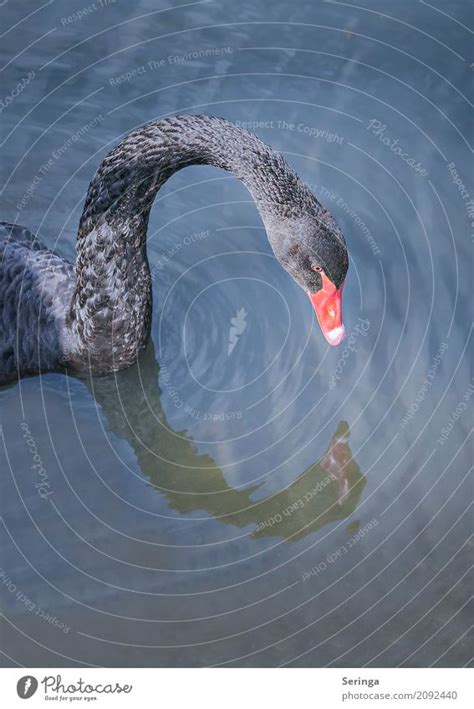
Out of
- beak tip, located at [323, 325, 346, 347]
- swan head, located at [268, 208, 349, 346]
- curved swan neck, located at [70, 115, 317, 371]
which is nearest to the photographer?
swan head, located at [268, 208, 349, 346]

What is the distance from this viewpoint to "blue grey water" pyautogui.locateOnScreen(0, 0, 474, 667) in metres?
3.47

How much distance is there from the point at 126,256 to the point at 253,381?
26.1 inches

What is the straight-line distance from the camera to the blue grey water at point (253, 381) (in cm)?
347

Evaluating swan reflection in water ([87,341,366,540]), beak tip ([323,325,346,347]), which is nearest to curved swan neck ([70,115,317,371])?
swan reflection in water ([87,341,366,540])

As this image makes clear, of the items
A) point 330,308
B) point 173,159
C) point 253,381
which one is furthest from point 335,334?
point 173,159

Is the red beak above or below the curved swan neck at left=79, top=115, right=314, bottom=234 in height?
below

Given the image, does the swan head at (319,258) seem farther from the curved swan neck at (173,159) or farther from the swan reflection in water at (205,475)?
the swan reflection in water at (205,475)

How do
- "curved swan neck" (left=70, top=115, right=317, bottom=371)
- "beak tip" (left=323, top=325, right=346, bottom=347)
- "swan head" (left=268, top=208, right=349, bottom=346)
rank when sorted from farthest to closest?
"beak tip" (left=323, top=325, right=346, bottom=347) < "curved swan neck" (left=70, top=115, right=317, bottom=371) < "swan head" (left=268, top=208, right=349, bottom=346)

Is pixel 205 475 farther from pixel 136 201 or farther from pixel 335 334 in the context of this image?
pixel 136 201

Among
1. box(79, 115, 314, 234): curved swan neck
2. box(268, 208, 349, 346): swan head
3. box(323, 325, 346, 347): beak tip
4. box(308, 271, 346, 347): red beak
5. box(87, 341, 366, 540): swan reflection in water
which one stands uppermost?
box(79, 115, 314, 234): curved swan neck

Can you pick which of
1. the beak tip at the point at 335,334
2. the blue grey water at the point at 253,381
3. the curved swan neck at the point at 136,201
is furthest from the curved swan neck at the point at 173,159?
the blue grey water at the point at 253,381

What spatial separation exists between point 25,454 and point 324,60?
242 centimetres

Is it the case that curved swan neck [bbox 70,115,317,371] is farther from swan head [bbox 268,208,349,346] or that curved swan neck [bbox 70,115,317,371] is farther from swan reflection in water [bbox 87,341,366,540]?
swan reflection in water [bbox 87,341,366,540]

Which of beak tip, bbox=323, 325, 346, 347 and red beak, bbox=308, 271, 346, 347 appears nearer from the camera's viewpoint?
red beak, bbox=308, 271, 346, 347
